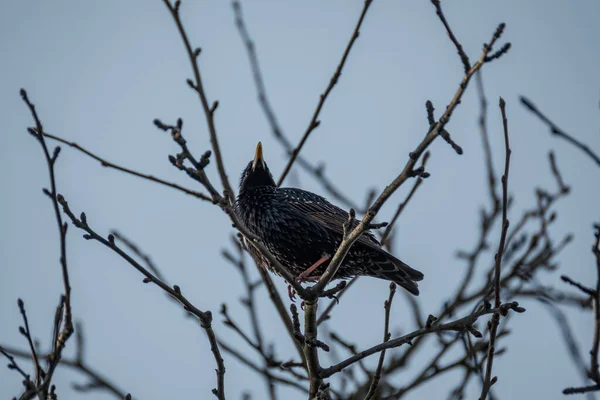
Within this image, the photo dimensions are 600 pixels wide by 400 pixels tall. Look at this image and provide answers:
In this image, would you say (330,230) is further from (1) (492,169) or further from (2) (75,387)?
(2) (75,387)

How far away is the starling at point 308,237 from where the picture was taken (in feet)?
17.3

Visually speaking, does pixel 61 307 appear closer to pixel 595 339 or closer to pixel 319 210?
pixel 595 339

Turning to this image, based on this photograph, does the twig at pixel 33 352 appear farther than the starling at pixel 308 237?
No

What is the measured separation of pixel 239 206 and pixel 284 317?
1570mm

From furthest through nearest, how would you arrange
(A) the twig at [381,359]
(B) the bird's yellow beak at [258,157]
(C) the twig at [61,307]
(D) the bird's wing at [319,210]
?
(B) the bird's yellow beak at [258,157], (D) the bird's wing at [319,210], (A) the twig at [381,359], (C) the twig at [61,307]

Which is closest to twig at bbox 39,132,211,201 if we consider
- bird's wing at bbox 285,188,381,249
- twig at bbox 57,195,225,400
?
twig at bbox 57,195,225,400

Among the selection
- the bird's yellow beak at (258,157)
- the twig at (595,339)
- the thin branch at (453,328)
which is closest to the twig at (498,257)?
the thin branch at (453,328)

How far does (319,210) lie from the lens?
569cm

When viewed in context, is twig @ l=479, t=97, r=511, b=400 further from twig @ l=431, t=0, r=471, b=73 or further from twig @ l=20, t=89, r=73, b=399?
twig @ l=20, t=89, r=73, b=399

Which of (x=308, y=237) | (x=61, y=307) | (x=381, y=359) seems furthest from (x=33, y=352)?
(x=308, y=237)

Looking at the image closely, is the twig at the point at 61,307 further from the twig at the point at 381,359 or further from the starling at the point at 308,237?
the starling at the point at 308,237

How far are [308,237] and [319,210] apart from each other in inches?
12.9

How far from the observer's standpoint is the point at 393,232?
5648mm

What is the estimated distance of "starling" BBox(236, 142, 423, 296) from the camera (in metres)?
5.27
